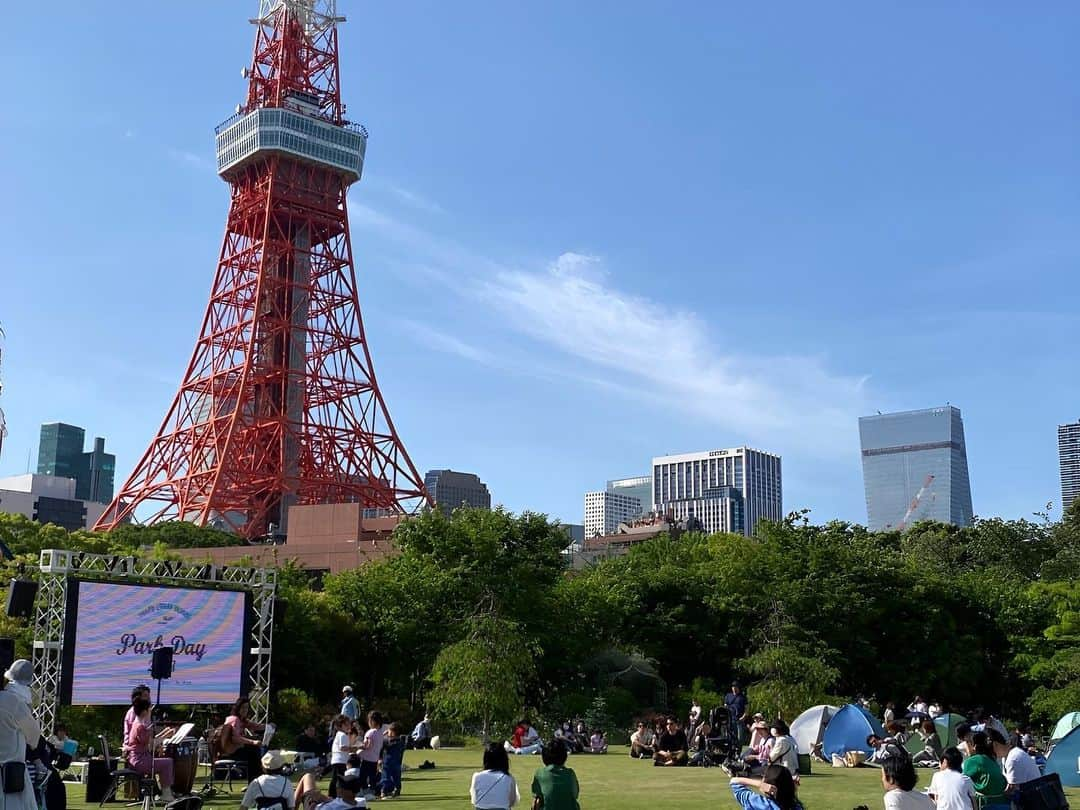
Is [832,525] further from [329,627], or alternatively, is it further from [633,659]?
[329,627]

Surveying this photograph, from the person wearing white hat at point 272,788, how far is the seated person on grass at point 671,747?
11.7 m

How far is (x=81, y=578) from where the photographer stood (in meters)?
20.0

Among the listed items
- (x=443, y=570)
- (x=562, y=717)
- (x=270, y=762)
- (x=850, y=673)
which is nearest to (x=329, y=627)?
(x=443, y=570)

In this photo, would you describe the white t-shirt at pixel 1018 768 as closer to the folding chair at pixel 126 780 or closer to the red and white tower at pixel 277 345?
the folding chair at pixel 126 780

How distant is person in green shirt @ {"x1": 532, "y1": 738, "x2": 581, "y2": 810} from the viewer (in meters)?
7.72

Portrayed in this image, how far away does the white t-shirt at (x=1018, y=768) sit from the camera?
32.7 feet

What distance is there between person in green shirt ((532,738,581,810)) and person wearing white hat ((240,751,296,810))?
2.46 m

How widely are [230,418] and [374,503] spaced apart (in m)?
8.93

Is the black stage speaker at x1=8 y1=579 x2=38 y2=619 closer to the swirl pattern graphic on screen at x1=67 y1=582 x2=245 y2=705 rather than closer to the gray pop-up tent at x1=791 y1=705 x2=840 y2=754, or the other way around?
the swirl pattern graphic on screen at x1=67 y1=582 x2=245 y2=705

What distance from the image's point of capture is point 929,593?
33.8 m

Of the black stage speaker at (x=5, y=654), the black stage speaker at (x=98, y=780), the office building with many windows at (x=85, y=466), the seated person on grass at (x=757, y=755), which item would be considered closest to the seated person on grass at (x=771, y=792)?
the black stage speaker at (x=5, y=654)

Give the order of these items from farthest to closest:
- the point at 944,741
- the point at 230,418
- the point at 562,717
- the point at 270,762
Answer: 1. the point at 230,418
2. the point at 562,717
3. the point at 944,741
4. the point at 270,762

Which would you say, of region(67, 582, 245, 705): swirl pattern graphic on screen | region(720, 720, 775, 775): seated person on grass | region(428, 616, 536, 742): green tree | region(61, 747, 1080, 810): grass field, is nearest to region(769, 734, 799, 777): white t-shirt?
region(720, 720, 775, 775): seated person on grass

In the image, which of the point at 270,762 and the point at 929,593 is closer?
the point at 270,762
